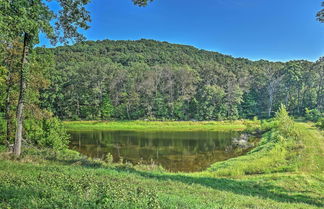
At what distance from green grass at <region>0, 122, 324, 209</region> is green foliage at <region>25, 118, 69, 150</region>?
420 centimetres

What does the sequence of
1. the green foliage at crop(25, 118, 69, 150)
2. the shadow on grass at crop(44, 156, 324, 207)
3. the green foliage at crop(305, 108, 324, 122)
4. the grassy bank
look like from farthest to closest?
1. the green foliage at crop(305, 108, 324, 122)
2. the grassy bank
3. the green foliage at crop(25, 118, 69, 150)
4. the shadow on grass at crop(44, 156, 324, 207)

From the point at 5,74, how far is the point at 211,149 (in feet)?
76.6

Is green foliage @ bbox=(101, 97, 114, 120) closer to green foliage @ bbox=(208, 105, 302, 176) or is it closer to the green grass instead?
green foliage @ bbox=(208, 105, 302, 176)

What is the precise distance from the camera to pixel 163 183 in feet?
35.6

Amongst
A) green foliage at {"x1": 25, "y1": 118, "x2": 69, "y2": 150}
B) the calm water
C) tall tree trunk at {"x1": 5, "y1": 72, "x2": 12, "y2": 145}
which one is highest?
tall tree trunk at {"x1": 5, "y1": 72, "x2": 12, "y2": 145}

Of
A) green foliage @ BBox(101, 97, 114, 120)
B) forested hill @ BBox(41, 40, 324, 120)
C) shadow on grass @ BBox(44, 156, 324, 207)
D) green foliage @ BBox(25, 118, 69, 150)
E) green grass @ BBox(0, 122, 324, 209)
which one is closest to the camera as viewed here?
green grass @ BBox(0, 122, 324, 209)

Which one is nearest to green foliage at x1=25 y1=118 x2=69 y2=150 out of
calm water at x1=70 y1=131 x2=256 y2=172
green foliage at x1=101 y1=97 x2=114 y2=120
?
calm water at x1=70 y1=131 x2=256 y2=172

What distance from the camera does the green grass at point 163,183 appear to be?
550 centimetres

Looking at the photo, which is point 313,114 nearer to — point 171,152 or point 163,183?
Answer: point 171,152

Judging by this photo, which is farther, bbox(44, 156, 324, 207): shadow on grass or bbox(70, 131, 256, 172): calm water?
bbox(70, 131, 256, 172): calm water

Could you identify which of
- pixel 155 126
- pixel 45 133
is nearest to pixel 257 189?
pixel 45 133

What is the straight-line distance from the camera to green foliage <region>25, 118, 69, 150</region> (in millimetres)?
20972

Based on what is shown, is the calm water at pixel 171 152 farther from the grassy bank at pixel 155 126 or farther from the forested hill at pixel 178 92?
the forested hill at pixel 178 92

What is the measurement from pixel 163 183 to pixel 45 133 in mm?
15644
